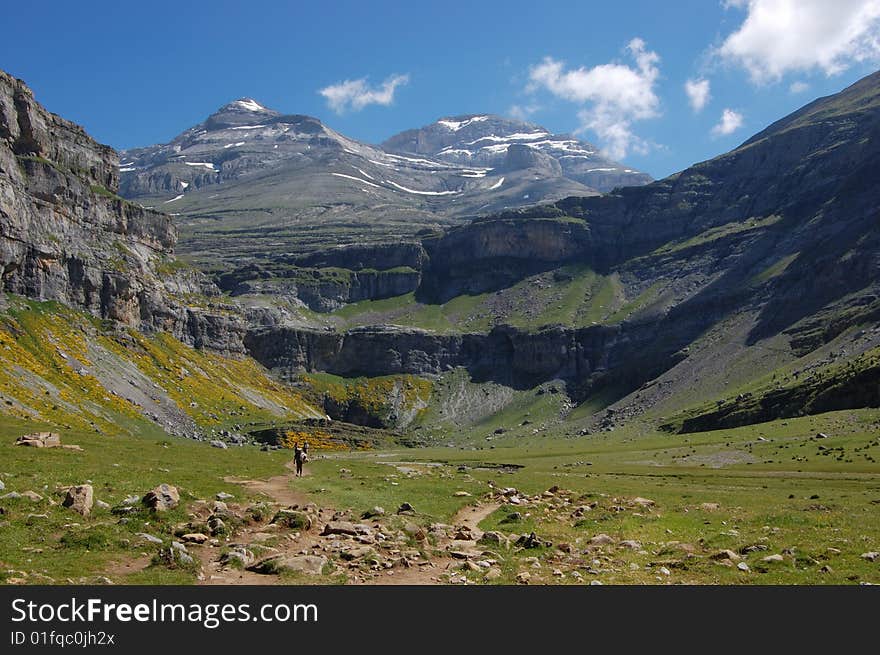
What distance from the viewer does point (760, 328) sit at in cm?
19875

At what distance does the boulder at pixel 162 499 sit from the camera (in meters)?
26.1

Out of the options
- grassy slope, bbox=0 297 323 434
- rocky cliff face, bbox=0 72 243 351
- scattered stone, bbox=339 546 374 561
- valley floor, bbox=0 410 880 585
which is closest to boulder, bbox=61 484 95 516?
valley floor, bbox=0 410 880 585

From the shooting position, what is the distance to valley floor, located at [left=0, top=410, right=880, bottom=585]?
835 inches

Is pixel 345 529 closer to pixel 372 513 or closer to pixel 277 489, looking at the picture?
pixel 372 513

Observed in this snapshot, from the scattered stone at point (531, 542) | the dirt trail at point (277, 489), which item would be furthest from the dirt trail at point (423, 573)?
the dirt trail at point (277, 489)

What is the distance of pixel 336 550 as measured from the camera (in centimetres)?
2392

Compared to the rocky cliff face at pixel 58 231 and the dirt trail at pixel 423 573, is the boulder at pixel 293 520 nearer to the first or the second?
the dirt trail at pixel 423 573

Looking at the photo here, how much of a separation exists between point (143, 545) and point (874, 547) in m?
26.9

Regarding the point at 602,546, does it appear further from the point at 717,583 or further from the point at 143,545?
the point at 143,545

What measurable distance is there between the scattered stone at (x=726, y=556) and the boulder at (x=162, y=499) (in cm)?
2068

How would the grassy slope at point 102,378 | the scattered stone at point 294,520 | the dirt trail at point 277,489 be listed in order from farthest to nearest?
the grassy slope at point 102,378, the dirt trail at point 277,489, the scattered stone at point 294,520

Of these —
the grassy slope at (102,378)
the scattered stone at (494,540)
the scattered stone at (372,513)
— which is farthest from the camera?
the grassy slope at (102,378)

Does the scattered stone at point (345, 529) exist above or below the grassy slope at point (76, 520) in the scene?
below
